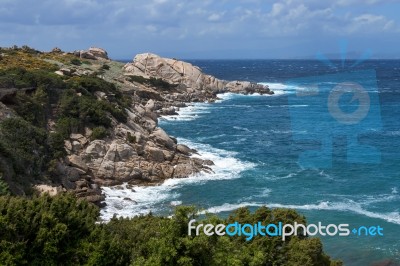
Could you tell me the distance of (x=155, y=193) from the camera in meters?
33.2

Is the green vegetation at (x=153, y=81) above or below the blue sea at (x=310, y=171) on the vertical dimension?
above

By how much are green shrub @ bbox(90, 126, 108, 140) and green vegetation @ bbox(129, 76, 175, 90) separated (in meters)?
36.9

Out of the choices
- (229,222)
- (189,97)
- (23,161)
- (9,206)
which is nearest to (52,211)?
(9,206)

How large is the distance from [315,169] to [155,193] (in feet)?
49.1

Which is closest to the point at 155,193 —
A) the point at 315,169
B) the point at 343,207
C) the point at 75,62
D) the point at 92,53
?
the point at 343,207

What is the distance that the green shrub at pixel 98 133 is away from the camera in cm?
3778

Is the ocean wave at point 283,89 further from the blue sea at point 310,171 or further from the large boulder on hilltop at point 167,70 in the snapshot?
the blue sea at point 310,171

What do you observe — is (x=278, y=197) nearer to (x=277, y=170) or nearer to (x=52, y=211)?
(x=277, y=170)

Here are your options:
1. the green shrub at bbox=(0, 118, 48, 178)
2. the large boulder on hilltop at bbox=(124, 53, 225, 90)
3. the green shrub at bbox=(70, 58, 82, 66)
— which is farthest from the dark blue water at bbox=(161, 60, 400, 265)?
the green shrub at bbox=(70, 58, 82, 66)

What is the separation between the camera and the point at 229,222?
17.5 metres

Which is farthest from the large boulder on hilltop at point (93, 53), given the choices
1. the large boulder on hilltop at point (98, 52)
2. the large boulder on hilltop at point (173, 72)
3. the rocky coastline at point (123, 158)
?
the rocky coastline at point (123, 158)

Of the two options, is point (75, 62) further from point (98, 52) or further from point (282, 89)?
point (282, 89)

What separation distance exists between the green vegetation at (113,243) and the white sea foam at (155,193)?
12815mm

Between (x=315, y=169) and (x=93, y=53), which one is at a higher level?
(x=93, y=53)
